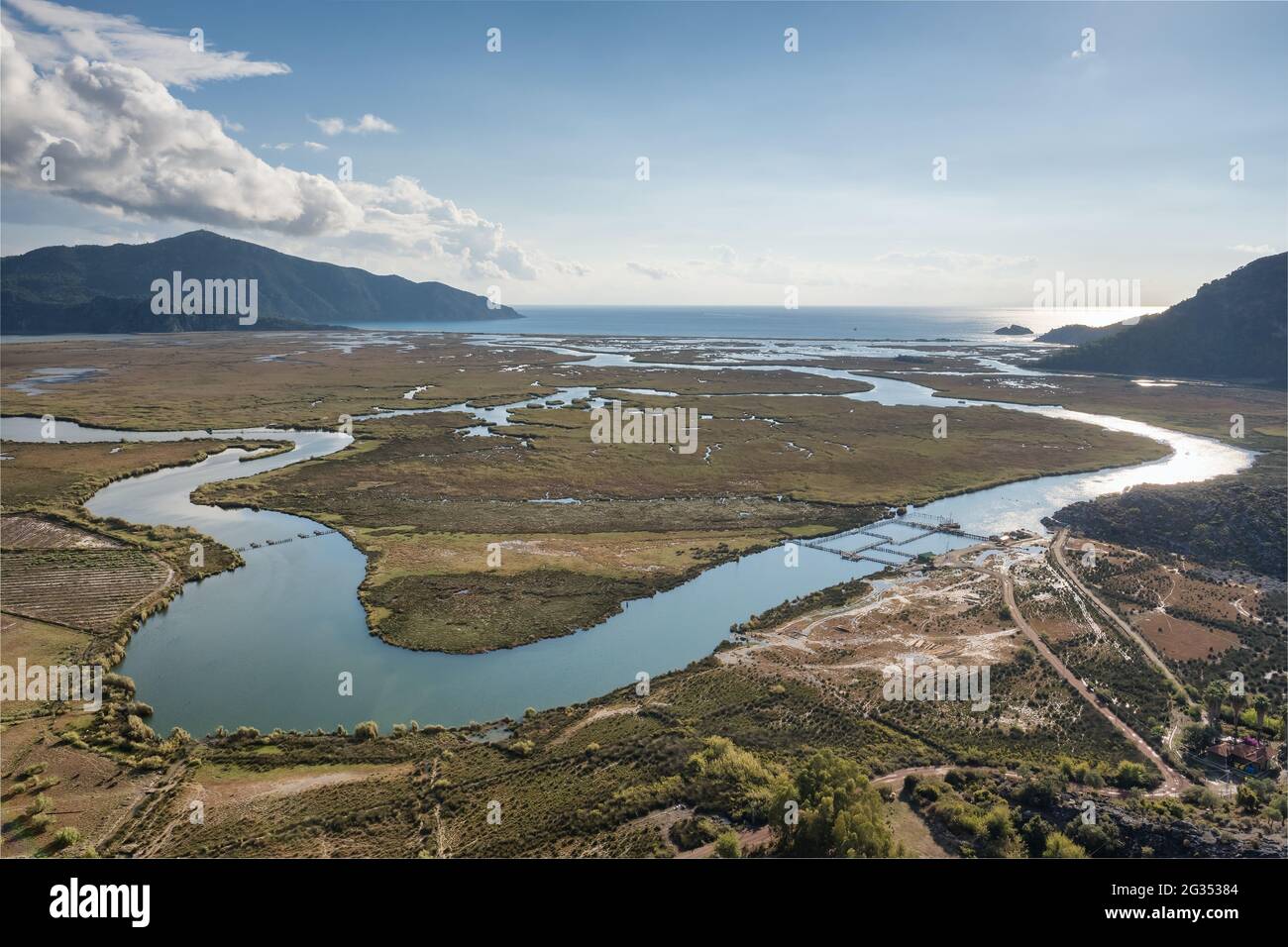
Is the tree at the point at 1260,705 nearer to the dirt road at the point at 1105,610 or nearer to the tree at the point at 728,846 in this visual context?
the dirt road at the point at 1105,610

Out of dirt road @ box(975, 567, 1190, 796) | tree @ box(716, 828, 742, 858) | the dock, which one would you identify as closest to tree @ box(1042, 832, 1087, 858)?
dirt road @ box(975, 567, 1190, 796)

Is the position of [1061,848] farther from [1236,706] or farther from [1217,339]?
[1217,339]

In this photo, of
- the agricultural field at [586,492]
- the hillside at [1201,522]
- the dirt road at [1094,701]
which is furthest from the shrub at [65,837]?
the hillside at [1201,522]

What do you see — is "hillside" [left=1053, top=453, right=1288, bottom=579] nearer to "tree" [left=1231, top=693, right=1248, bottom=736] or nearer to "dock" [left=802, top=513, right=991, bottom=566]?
"dock" [left=802, top=513, right=991, bottom=566]

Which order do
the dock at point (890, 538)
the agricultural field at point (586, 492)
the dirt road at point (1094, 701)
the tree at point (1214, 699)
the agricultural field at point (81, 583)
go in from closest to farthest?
the dirt road at point (1094, 701), the tree at point (1214, 699), the agricultural field at point (81, 583), the agricultural field at point (586, 492), the dock at point (890, 538)

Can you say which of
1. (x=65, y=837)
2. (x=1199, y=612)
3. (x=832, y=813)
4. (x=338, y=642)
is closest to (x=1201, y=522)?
(x=1199, y=612)

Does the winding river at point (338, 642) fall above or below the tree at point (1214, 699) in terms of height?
above
